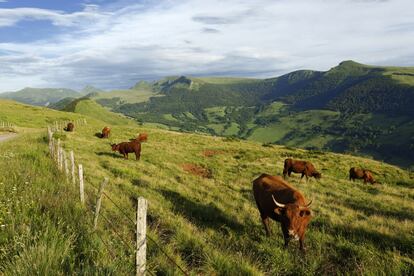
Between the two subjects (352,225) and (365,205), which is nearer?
(352,225)

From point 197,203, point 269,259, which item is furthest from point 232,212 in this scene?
point 269,259

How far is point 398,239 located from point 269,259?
16.6 feet

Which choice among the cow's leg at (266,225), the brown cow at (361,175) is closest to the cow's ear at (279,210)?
the cow's leg at (266,225)

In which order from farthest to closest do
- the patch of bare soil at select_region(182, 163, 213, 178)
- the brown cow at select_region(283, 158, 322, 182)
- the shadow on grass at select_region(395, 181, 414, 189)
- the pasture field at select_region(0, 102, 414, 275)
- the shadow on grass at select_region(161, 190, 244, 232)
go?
the shadow on grass at select_region(395, 181, 414, 189), the brown cow at select_region(283, 158, 322, 182), the patch of bare soil at select_region(182, 163, 213, 178), the shadow on grass at select_region(161, 190, 244, 232), the pasture field at select_region(0, 102, 414, 275)

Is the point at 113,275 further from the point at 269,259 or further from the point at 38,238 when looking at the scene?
the point at 269,259

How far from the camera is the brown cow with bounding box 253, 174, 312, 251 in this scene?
33.1 feet

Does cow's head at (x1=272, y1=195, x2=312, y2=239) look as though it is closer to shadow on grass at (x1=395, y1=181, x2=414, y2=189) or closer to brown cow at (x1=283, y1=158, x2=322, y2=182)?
brown cow at (x1=283, y1=158, x2=322, y2=182)

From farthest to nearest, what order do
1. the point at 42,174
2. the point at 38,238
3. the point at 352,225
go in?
the point at 42,174
the point at 352,225
the point at 38,238

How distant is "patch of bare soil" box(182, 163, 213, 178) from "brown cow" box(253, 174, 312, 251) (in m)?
11.7

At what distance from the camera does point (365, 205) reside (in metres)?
17.4

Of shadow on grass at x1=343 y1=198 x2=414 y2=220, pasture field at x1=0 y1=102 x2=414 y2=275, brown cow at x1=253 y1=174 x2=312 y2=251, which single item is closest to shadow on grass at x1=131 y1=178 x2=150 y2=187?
pasture field at x1=0 y1=102 x2=414 y2=275

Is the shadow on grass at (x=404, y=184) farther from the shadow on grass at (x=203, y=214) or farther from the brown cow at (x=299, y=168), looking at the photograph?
the shadow on grass at (x=203, y=214)

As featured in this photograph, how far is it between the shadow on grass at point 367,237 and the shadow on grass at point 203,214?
2.93 meters

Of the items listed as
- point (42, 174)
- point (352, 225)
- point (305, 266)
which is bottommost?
point (352, 225)
